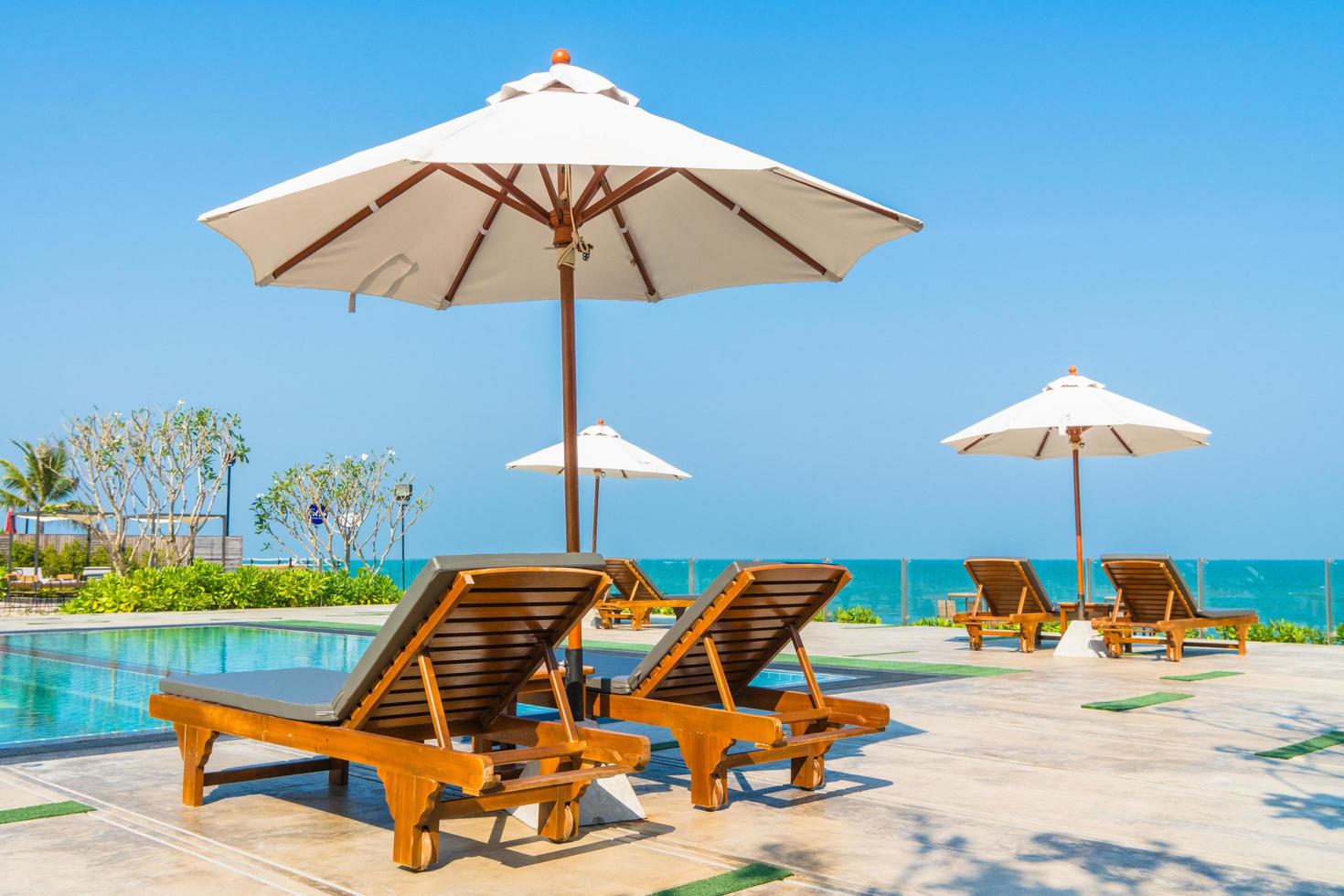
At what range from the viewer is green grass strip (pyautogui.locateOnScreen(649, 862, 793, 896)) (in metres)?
3.18

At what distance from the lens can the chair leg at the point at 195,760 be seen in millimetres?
4289

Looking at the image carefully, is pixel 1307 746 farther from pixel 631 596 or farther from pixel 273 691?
pixel 631 596

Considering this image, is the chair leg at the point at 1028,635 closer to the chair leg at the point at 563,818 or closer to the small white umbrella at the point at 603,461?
the small white umbrella at the point at 603,461

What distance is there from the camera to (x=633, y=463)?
14.7 metres

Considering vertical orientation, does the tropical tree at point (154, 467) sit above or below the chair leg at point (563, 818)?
above

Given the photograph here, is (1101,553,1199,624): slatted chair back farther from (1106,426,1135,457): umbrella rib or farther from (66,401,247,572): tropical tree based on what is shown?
(66,401,247,572): tropical tree

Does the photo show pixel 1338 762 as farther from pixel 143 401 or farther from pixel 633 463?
pixel 143 401

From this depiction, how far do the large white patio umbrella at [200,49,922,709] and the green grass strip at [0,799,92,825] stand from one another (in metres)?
1.96

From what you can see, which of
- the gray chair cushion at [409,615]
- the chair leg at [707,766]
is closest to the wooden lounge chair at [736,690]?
the chair leg at [707,766]

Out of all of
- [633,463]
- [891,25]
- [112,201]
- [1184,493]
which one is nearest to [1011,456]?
[633,463]

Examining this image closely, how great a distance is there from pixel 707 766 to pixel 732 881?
3.45ft

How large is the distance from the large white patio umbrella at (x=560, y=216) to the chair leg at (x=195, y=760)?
4.77 feet

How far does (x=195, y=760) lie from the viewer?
430 cm

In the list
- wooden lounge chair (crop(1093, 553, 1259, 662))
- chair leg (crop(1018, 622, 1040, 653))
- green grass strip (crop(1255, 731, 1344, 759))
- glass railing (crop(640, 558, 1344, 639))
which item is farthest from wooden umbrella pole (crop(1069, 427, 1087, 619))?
glass railing (crop(640, 558, 1344, 639))
